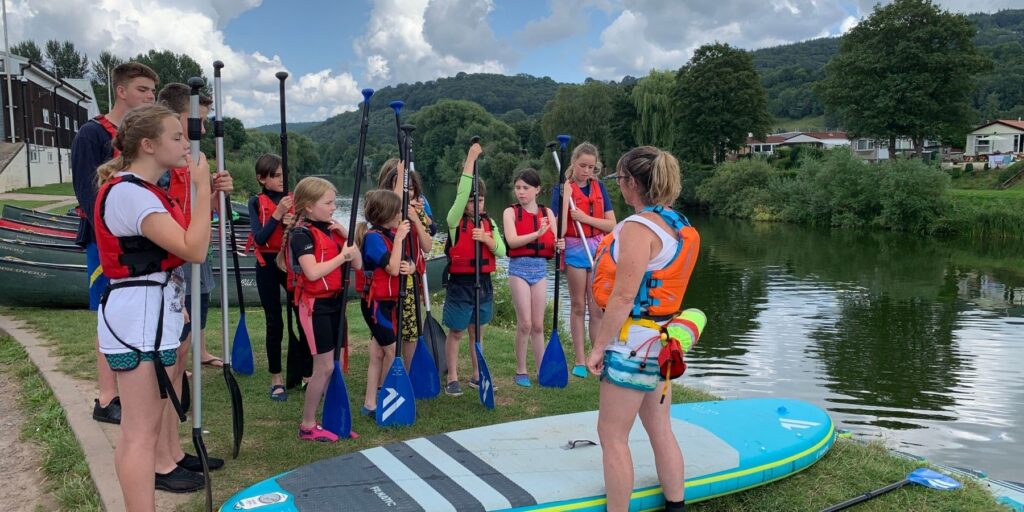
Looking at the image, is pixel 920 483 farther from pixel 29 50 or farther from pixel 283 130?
pixel 29 50

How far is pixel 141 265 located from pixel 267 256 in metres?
2.34

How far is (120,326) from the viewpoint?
293 cm

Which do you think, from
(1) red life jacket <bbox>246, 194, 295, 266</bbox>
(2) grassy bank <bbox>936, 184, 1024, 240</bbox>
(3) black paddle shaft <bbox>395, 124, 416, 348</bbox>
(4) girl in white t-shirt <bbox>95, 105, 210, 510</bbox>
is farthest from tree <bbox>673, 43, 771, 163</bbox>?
(4) girl in white t-shirt <bbox>95, 105, 210, 510</bbox>

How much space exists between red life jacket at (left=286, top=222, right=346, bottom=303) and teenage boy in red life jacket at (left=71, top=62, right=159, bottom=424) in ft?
3.68

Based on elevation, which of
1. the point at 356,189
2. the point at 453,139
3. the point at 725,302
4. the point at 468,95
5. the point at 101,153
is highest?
the point at 468,95

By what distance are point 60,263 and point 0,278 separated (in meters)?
1.03

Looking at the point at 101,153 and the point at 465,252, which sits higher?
the point at 101,153

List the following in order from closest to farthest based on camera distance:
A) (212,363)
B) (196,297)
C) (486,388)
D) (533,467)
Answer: (196,297) < (533,467) < (486,388) < (212,363)

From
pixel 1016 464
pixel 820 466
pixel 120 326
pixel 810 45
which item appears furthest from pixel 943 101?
pixel 810 45

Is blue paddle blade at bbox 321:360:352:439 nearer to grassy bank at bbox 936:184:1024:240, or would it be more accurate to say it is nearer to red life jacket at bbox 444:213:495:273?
red life jacket at bbox 444:213:495:273

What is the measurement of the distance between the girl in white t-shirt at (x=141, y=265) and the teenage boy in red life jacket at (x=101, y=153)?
118 cm

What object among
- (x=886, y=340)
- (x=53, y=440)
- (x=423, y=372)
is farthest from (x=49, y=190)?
(x=886, y=340)

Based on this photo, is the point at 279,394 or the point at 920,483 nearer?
the point at 920,483

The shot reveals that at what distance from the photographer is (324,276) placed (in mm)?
4422
